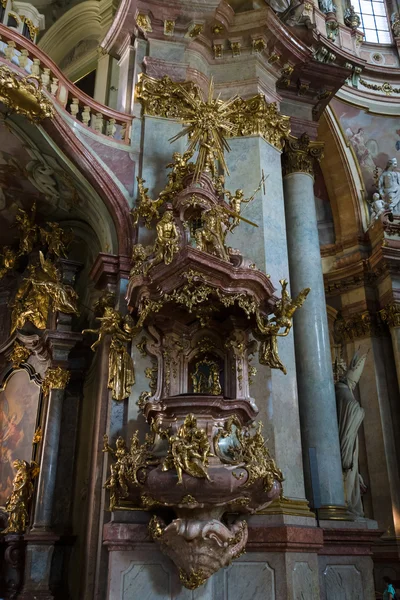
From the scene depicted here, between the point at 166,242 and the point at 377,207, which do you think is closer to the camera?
the point at 166,242

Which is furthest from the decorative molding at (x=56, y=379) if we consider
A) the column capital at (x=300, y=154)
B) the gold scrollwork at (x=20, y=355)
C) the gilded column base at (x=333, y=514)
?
the column capital at (x=300, y=154)

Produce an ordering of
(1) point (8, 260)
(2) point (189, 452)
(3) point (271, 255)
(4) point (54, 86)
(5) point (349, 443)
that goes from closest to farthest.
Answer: (2) point (189, 452)
(3) point (271, 255)
(4) point (54, 86)
(5) point (349, 443)
(1) point (8, 260)

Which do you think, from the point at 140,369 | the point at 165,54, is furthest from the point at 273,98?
the point at 140,369

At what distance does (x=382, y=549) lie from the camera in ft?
34.2

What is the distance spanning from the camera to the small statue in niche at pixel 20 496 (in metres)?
7.69

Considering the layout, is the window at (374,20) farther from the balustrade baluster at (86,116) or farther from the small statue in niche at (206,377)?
the small statue in niche at (206,377)

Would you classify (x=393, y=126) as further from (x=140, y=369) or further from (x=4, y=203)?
(x=140, y=369)

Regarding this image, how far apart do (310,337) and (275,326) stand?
2152mm

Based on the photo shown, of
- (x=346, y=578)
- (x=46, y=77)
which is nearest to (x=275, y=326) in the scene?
(x=346, y=578)

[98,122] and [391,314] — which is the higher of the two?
[98,122]

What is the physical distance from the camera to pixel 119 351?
646 cm

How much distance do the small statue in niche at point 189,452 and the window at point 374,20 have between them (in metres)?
13.8

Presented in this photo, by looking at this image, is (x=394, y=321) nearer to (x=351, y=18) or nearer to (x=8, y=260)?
(x=8, y=260)

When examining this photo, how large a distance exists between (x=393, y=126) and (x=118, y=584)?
12.6 m
